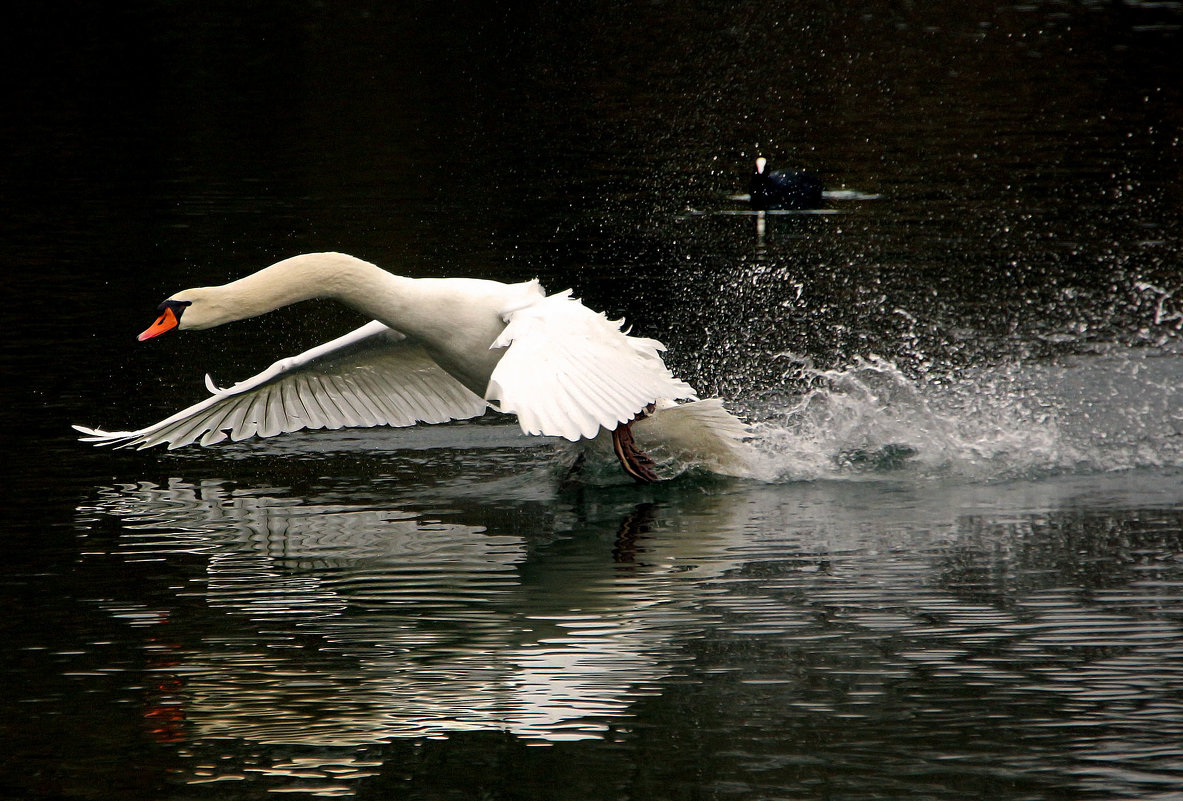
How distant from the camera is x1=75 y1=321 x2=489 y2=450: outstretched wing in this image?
9883 millimetres

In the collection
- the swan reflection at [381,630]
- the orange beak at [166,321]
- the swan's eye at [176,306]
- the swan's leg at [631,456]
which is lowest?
the swan reflection at [381,630]

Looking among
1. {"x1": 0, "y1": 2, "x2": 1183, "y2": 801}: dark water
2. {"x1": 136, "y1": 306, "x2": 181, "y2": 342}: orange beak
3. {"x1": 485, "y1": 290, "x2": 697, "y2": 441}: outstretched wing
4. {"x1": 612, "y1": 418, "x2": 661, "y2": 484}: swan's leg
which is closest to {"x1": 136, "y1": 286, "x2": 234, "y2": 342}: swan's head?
{"x1": 136, "y1": 306, "x2": 181, "y2": 342}: orange beak

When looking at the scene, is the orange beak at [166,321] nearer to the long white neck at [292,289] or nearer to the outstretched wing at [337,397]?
the long white neck at [292,289]

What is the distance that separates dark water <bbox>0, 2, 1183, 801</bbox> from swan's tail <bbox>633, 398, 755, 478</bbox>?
0.16 m

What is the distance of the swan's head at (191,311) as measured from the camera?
27.7 ft

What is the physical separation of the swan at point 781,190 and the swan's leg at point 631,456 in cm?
936

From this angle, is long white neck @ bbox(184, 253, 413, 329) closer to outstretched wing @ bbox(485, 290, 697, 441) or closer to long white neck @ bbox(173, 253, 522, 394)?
long white neck @ bbox(173, 253, 522, 394)

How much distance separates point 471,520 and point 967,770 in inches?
155

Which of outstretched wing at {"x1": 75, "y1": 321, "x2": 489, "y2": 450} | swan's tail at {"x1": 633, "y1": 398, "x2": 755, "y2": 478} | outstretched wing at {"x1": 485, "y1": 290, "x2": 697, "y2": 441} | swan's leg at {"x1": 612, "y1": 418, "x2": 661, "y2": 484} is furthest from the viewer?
outstretched wing at {"x1": 75, "y1": 321, "x2": 489, "y2": 450}

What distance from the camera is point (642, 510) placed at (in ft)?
29.3

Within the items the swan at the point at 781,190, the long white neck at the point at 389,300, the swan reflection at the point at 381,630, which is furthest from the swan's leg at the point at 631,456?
the swan at the point at 781,190

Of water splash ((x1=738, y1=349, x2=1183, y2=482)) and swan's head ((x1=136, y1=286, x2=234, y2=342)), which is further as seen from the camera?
water splash ((x1=738, y1=349, x2=1183, y2=482))

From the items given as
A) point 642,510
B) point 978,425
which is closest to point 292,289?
point 642,510

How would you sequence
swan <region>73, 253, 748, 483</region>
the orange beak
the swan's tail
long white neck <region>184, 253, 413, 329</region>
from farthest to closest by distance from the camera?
the swan's tail < long white neck <region>184, 253, 413, 329</region> < the orange beak < swan <region>73, 253, 748, 483</region>
